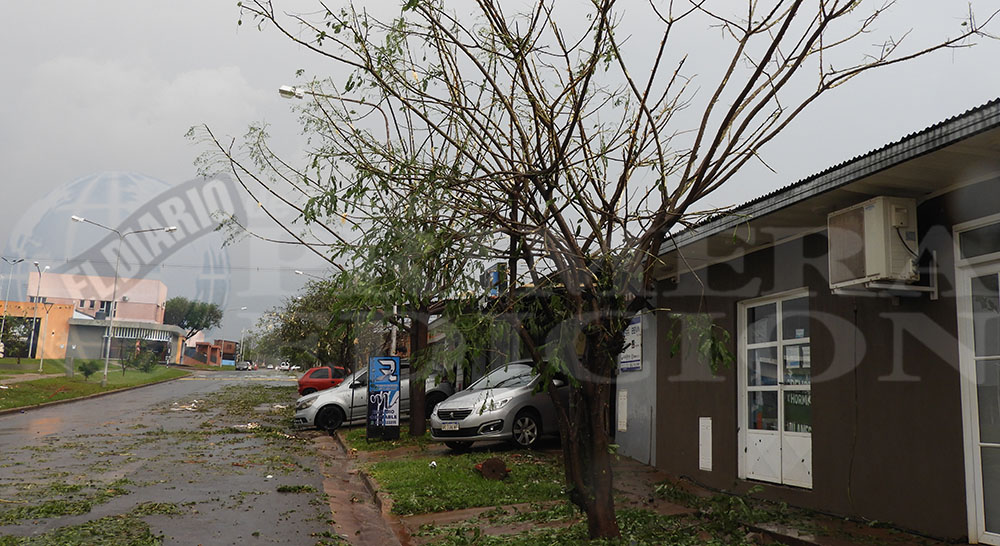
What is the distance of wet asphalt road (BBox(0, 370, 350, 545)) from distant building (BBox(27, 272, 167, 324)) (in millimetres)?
60310

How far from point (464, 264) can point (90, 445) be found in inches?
466

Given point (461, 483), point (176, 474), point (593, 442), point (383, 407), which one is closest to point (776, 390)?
point (593, 442)

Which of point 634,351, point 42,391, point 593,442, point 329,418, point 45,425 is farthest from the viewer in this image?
point 42,391

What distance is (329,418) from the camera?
19078mm

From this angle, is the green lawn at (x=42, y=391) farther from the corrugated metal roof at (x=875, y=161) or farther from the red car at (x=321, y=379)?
the corrugated metal roof at (x=875, y=161)

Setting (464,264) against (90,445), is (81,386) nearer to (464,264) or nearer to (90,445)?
(90,445)

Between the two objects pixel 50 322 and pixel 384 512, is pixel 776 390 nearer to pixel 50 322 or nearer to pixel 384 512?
pixel 384 512

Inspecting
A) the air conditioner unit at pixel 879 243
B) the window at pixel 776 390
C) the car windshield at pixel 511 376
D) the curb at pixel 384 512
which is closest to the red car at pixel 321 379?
the car windshield at pixel 511 376

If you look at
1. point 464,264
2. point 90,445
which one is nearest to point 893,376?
point 464,264

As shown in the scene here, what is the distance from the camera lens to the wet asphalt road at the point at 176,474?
748 centimetres

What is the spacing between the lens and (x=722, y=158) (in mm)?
5535

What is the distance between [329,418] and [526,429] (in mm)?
7708

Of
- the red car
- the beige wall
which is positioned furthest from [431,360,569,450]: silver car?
the beige wall

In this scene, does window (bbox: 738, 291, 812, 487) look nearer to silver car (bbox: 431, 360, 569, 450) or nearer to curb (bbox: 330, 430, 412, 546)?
silver car (bbox: 431, 360, 569, 450)
